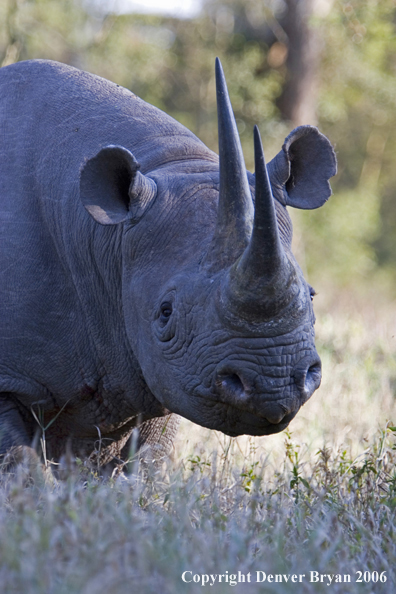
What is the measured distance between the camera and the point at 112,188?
3846mm

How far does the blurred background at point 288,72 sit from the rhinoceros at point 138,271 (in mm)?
3947

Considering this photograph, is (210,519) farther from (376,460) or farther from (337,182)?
(337,182)

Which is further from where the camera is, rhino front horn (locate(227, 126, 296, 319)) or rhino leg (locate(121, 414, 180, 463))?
rhino leg (locate(121, 414, 180, 463))

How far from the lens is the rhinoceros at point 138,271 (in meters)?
3.15

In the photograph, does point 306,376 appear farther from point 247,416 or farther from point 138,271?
point 138,271

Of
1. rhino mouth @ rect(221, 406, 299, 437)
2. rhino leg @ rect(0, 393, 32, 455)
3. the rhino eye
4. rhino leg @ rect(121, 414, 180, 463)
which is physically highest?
rhino leg @ rect(121, 414, 180, 463)

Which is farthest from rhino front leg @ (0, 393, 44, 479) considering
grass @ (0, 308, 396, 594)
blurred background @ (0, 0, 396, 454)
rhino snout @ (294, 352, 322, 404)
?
blurred background @ (0, 0, 396, 454)

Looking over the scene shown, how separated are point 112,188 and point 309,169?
41.7 inches

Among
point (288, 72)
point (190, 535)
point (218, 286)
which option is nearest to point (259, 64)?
point (288, 72)

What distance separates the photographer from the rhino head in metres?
3.12

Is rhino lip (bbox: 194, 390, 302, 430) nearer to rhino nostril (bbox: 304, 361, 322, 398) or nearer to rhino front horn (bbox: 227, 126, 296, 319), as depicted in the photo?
rhino nostril (bbox: 304, 361, 322, 398)

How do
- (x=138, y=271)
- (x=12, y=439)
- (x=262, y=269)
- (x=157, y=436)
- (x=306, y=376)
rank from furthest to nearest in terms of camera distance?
1. (x=157, y=436)
2. (x=12, y=439)
3. (x=138, y=271)
4. (x=306, y=376)
5. (x=262, y=269)

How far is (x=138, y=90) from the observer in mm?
22875

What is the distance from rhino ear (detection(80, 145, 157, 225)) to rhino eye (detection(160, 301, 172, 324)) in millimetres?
518
